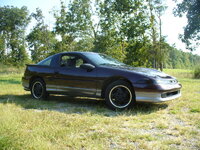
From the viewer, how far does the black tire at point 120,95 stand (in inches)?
187

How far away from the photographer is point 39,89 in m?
6.46

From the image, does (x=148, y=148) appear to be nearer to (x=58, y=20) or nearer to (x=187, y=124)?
(x=187, y=124)

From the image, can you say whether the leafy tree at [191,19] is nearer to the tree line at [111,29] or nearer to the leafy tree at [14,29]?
the tree line at [111,29]

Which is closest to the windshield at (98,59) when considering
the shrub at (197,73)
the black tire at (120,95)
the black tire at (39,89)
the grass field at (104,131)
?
the black tire at (120,95)

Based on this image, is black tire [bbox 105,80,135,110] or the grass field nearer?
the grass field

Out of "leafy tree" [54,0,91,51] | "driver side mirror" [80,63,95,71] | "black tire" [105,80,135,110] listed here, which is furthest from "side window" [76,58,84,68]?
"leafy tree" [54,0,91,51]

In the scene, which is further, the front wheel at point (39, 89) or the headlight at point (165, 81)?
the front wheel at point (39, 89)

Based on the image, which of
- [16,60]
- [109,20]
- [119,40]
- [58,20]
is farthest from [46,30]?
[119,40]

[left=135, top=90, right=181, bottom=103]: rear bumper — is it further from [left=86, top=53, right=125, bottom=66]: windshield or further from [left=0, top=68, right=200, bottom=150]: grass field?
[left=86, top=53, right=125, bottom=66]: windshield

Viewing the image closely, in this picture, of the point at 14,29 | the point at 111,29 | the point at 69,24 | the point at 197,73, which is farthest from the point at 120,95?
the point at 14,29

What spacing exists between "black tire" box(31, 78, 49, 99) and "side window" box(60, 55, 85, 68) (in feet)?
3.09

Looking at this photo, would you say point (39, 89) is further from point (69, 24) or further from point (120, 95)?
point (69, 24)

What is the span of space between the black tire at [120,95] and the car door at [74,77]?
470 mm

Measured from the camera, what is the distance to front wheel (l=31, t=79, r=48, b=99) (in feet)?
20.7
